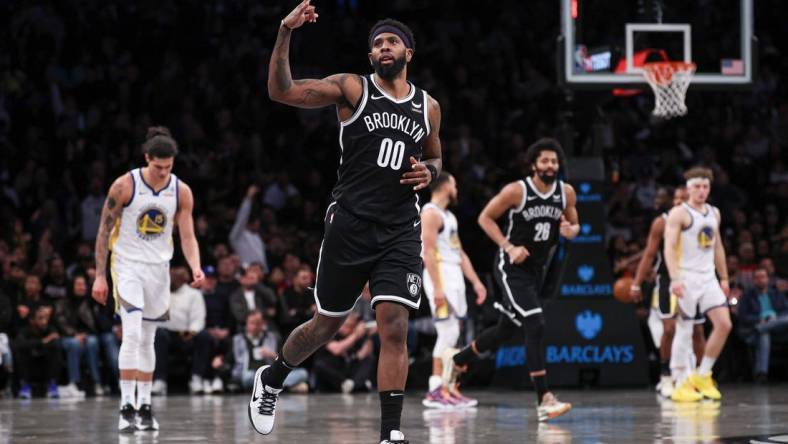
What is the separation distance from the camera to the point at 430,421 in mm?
9836

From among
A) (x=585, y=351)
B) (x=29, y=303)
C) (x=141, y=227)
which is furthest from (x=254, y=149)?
(x=141, y=227)

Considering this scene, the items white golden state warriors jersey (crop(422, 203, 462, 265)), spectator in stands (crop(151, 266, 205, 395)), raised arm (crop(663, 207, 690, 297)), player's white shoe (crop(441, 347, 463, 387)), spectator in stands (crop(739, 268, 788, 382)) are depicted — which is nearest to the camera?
Result: player's white shoe (crop(441, 347, 463, 387))

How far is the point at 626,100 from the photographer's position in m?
20.7

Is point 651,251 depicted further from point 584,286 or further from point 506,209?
point 506,209

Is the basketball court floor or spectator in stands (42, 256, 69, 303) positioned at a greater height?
spectator in stands (42, 256, 69, 303)

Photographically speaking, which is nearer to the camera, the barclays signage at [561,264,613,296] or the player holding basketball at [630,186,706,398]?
the player holding basketball at [630,186,706,398]

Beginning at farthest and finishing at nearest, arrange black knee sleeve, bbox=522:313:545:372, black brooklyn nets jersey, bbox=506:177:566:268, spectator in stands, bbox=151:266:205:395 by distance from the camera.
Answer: spectator in stands, bbox=151:266:205:395 < black brooklyn nets jersey, bbox=506:177:566:268 < black knee sleeve, bbox=522:313:545:372

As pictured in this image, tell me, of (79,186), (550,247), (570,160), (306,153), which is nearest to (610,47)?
(570,160)

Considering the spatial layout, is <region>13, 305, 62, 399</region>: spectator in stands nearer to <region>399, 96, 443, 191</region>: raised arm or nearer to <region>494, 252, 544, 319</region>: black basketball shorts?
<region>494, 252, 544, 319</region>: black basketball shorts

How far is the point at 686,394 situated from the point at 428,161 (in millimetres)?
6029

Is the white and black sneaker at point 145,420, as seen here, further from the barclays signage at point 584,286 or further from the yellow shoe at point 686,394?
the barclays signage at point 584,286

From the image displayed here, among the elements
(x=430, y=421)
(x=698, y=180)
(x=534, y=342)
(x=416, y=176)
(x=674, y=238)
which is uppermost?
(x=698, y=180)

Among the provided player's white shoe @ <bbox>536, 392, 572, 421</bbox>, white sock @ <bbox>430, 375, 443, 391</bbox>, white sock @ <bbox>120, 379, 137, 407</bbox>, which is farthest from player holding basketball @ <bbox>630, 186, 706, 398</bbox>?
white sock @ <bbox>120, 379, 137, 407</bbox>

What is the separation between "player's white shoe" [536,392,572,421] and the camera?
31.4ft
